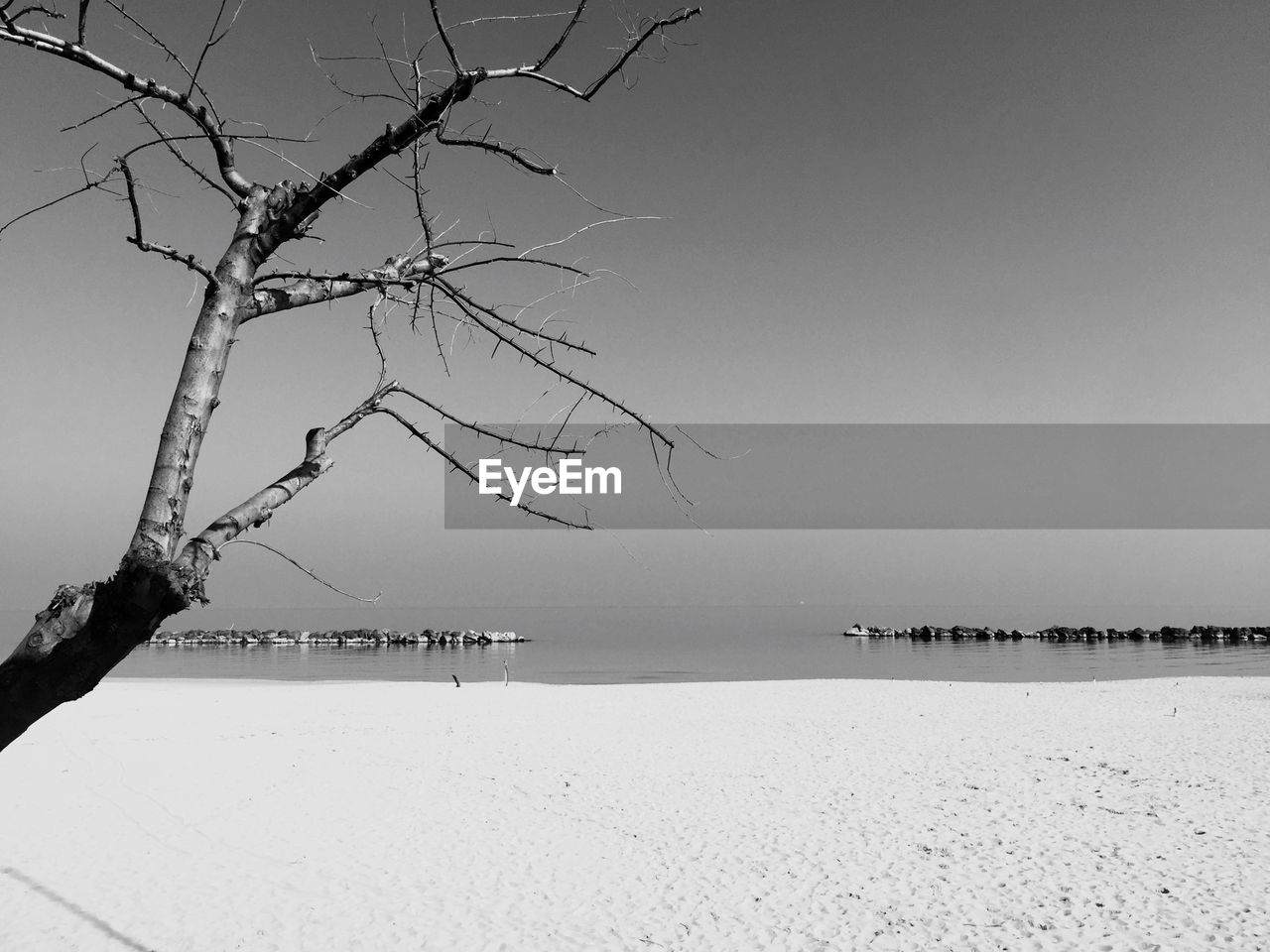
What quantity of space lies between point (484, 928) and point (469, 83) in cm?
770

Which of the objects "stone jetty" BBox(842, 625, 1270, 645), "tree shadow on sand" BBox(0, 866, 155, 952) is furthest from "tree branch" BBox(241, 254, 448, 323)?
"stone jetty" BBox(842, 625, 1270, 645)

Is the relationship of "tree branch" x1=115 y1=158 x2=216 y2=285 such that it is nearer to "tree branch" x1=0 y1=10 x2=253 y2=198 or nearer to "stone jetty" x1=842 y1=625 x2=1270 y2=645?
"tree branch" x1=0 y1=10 x2=253 y2=198

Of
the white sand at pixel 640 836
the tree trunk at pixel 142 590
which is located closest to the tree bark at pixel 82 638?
the tree trunk at pixel 142 590

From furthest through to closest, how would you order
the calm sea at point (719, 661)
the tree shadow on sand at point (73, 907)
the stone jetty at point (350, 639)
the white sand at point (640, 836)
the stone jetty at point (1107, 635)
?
the stone jetty at point (350, 639) < the stone jetty at point (1107, 635) < the calm sea at point (719, 661) < the white sand at point (640, 836) < the tree shadow on sand at point (73, 907)

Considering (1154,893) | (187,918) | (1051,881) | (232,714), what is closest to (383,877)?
(187,918)

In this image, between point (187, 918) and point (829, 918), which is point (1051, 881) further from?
point (187, 918)

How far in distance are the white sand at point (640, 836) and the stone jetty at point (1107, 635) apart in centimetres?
5737

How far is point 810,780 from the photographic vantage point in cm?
1369

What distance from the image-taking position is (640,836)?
10.7m

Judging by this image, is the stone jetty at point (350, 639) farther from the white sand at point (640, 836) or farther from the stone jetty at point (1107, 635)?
the white sand at point (640, 836)

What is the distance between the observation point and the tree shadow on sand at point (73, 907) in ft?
25.2

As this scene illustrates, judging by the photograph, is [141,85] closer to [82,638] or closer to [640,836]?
[82,638]

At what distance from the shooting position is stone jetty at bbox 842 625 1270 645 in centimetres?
7050

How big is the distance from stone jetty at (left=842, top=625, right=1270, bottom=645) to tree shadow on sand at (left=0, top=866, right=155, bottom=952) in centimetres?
7355
